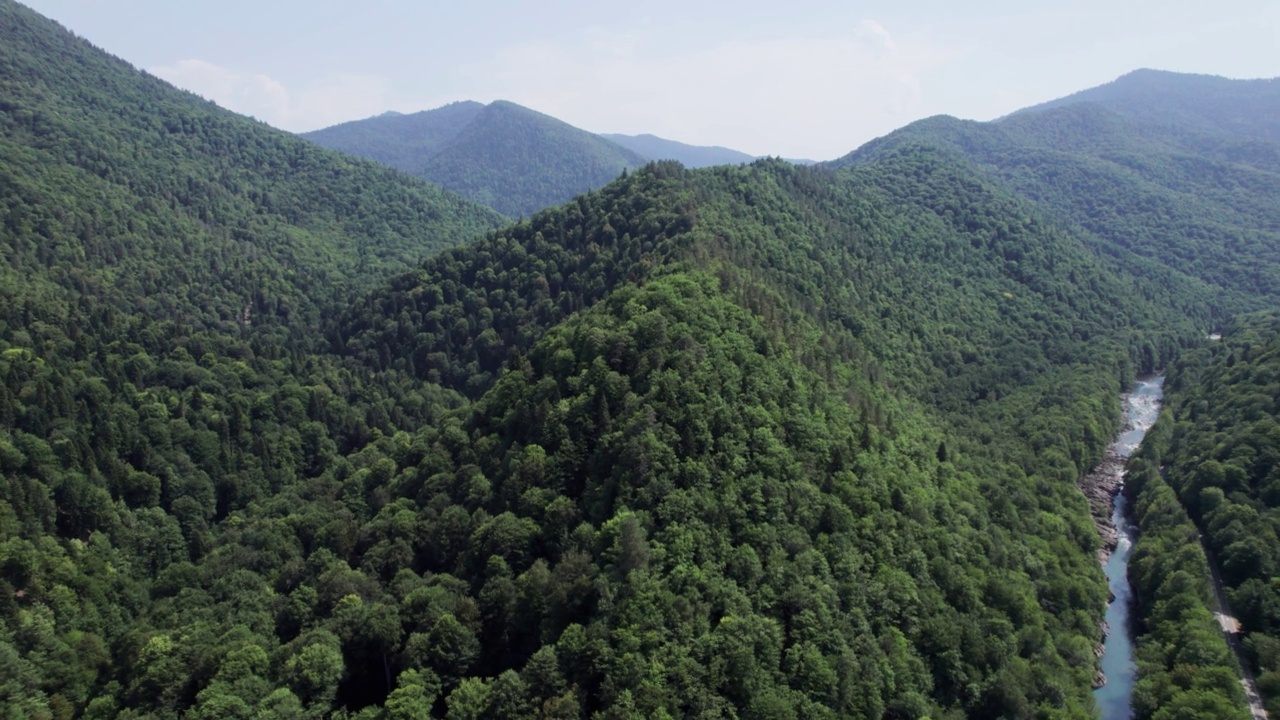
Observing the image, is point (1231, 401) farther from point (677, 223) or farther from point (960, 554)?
point (677, 223)

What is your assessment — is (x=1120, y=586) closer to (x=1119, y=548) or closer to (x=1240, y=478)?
(x=1119, y=548)

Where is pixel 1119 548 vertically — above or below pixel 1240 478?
below

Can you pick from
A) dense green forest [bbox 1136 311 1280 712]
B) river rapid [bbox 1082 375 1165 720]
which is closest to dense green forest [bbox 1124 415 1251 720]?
dense green forest [bbox 1136 311 1280 712]

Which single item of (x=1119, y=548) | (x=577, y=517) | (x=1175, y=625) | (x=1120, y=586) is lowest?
(x=1120, y=586)

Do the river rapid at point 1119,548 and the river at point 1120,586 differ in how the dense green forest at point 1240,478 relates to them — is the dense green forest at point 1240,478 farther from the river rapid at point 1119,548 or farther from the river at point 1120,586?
the river rapid at point 1119,548

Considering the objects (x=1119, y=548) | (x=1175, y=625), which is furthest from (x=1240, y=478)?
(x=1175, y=625)

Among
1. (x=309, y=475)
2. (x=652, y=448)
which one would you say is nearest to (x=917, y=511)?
(x=652, y=448)

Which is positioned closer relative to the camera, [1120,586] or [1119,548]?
[1120,586]
